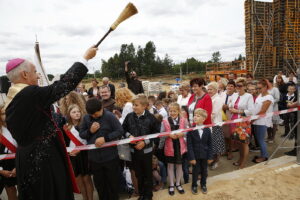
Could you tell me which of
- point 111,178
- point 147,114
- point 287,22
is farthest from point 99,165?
point 287,22

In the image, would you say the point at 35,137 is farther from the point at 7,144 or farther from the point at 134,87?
the point at 134,87

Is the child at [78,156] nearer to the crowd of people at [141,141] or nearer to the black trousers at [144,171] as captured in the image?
the crowd of people at [141,141]

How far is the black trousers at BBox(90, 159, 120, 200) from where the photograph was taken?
2887 mm

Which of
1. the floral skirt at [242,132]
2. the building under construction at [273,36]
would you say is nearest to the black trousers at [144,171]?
the floral skirt at [242,132]

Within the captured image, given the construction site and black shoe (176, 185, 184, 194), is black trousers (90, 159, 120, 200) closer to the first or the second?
black shoe (176, 185, 184, 194)

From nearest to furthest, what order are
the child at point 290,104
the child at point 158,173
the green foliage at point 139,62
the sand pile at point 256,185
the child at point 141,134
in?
1. the child at point 141,134
2. the sand pile at point 256,185
3. the child at point 158,173
4. the child at point 290,104
5. the green foliage at point 139,62

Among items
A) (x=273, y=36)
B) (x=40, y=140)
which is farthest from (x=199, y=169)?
(x=273, y=36)

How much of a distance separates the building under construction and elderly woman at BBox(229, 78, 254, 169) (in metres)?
9.69

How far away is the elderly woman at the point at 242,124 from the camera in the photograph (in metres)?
4.31

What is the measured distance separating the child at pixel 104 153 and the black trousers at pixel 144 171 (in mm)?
390

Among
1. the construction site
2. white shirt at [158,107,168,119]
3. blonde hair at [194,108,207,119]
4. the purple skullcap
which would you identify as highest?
the construction site

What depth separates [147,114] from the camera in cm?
324

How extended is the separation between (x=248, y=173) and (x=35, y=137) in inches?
148

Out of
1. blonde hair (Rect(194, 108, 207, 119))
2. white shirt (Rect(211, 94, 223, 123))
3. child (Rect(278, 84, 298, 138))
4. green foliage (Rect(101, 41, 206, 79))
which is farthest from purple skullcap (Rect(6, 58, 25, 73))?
green foliage (Rect(101, 41, 206, 79))
